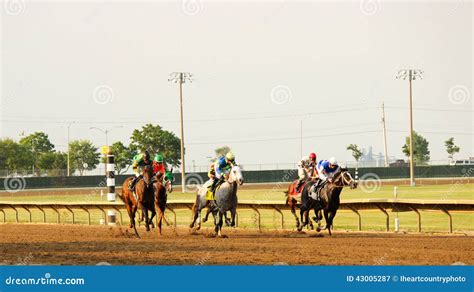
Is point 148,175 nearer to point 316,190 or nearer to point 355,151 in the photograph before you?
point 316,190

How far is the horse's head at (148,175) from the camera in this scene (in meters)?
21.2

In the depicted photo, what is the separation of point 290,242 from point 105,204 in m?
11.7

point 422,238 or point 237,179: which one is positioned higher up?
point 237,179

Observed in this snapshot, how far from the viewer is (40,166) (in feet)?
354

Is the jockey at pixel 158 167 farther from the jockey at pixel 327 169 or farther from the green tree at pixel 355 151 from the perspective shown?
the green tree at pixel 355 151

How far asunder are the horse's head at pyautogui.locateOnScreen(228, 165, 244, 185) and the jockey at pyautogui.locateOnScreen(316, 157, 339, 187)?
79.1 inches

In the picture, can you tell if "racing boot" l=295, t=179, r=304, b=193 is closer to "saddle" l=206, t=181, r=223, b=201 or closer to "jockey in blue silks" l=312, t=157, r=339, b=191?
"jockey in blue silks" l=312, t=157, r=339, b=191

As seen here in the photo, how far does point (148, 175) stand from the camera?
21.2m

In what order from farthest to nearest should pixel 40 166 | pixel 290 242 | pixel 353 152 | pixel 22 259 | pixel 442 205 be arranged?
pixel 353 152
pixel 40 166
pixel 442 205
pixel 290 242
pixel 22 259

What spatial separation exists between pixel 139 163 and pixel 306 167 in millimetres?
3916

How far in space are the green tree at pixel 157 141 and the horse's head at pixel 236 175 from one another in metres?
71.3

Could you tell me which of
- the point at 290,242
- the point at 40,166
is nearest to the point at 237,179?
the point at 290,242

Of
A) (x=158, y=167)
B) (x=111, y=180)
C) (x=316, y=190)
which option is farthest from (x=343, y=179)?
(x=111, y=180)

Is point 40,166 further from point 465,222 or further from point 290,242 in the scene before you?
point 290,242
